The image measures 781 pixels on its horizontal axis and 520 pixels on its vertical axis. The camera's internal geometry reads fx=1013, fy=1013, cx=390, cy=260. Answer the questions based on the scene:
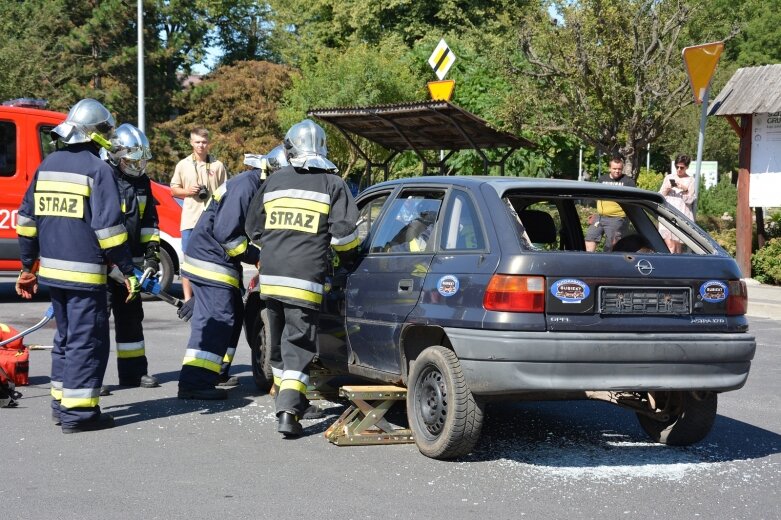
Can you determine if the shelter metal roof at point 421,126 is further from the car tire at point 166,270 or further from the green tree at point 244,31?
the green tree at point 244,31

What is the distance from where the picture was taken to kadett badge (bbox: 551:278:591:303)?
5.09m

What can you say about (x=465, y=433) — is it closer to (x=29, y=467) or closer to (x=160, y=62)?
(x=29, y=467)

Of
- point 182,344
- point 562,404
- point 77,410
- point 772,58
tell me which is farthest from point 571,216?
point 772,58

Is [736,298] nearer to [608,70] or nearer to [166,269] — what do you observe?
[166,269]

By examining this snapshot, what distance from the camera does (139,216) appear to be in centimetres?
734

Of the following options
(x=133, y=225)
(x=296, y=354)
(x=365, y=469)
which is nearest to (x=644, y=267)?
(x=365, y=469)

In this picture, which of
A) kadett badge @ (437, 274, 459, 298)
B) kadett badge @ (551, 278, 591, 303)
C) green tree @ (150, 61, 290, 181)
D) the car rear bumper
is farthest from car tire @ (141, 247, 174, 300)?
green tree @ (150, 61, 290, 181)

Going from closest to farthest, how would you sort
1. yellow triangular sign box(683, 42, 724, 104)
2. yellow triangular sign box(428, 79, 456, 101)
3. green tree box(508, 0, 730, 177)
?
yellow triangular sign box(683, 42, 724, 104) < yellow triangular sign box(428, 79, 456, 101) < green tree box(508, 0, 730, 177)

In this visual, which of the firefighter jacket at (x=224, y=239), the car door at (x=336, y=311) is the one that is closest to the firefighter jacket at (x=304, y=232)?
the car door at (x=336, y=311)

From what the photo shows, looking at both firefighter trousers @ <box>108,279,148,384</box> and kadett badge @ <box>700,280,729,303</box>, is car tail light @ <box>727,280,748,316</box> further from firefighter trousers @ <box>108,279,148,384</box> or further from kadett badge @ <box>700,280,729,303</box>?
firefighter trousers @ <box>108,279,148,384</box>

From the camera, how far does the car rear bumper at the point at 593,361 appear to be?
5004mm

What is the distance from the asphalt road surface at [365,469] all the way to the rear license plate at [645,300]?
2.85ft

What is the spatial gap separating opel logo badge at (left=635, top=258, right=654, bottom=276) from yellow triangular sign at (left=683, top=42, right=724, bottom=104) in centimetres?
809

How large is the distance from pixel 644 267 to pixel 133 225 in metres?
3.77
